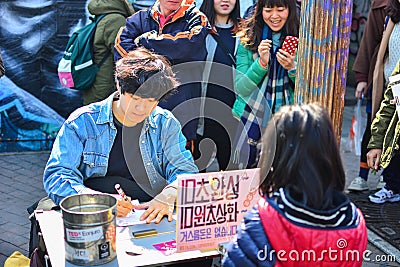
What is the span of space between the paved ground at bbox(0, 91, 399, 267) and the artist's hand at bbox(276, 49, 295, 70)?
55.5 inches

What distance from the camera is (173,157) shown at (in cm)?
285

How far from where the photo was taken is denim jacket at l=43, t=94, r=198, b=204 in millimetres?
2601

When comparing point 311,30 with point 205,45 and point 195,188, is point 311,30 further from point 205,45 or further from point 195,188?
point 205,45

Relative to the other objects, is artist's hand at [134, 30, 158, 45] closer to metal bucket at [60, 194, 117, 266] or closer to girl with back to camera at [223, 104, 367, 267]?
metal bucket at [60, 194, 117, 266]

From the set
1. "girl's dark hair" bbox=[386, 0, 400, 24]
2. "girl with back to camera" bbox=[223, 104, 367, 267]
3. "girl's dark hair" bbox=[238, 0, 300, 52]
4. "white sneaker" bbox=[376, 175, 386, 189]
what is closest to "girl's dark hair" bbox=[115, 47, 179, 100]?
"girl with back to camera" bbox=[223, 104, 367, 267]

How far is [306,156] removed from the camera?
177 cm

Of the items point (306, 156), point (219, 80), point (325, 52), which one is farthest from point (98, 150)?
point (219, 80)

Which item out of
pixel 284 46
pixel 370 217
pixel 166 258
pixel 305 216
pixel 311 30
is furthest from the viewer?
pixel 370 217

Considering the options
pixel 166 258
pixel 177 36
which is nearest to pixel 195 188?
pixel 166 258

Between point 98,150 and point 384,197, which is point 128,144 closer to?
point 98,150

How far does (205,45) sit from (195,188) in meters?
2.03

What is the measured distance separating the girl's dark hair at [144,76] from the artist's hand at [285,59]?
1145mm

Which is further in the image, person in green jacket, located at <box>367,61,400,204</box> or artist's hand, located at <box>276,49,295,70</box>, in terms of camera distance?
artist's hand, located at <box>276,49,295,70</box>

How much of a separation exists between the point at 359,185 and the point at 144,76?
288 cm
